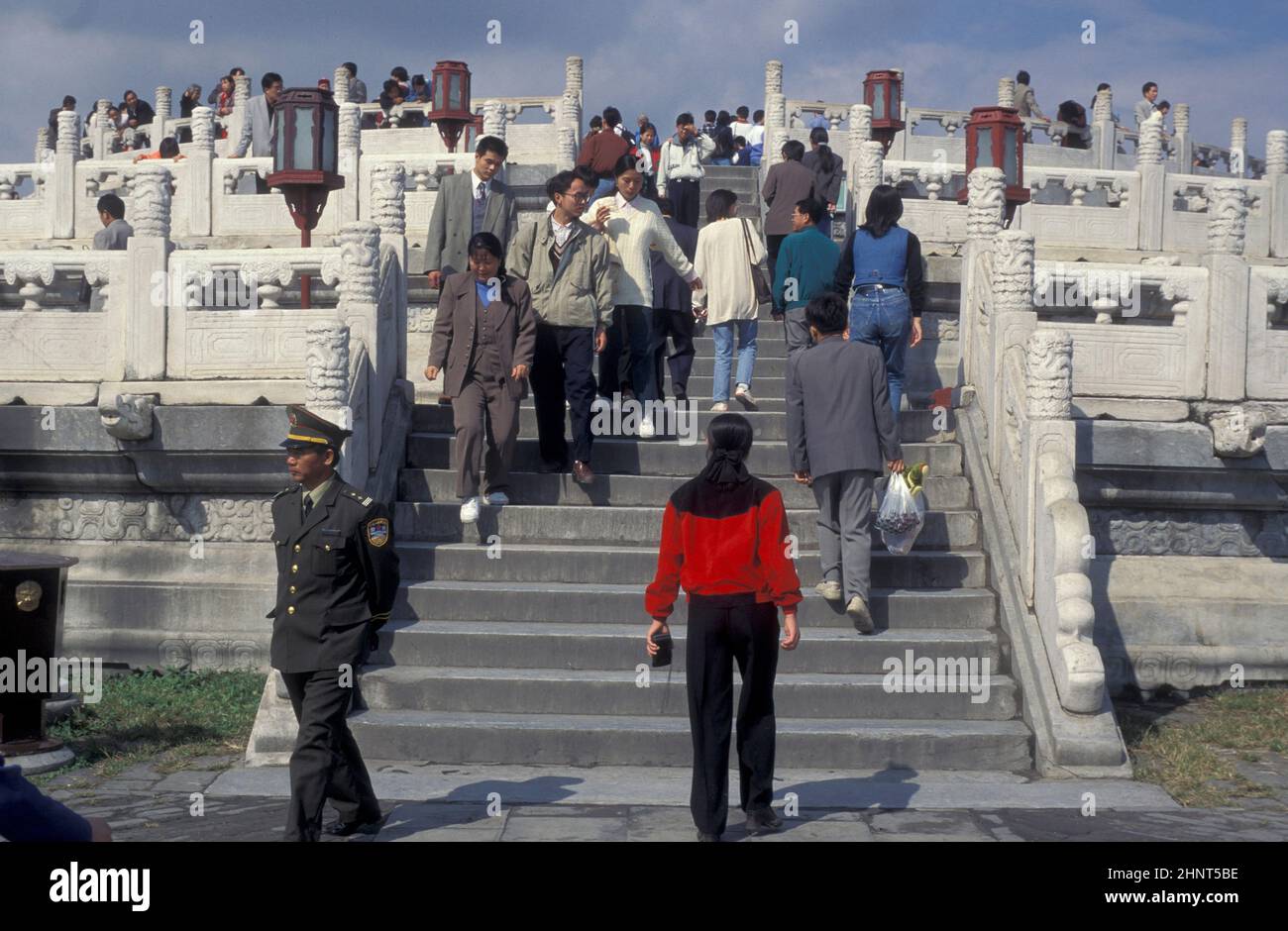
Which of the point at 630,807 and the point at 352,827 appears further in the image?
the point at 630,807

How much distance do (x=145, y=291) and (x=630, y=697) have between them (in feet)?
14.2

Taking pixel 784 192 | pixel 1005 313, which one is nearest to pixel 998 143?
pixel 784 192

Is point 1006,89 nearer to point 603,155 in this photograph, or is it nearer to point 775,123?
point 775,123

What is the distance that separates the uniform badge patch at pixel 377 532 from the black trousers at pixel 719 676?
136 centimetres

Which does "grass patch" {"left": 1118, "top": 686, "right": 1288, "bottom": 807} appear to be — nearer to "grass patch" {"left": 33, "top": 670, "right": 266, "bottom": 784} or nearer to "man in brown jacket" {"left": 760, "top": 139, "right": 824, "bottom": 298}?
"grass patch" {"left": 33, "top": 670, "right": 266, "bottom": 784}

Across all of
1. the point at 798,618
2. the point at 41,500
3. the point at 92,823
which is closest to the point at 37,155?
the point at 41,500

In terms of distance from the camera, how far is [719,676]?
22.6ft

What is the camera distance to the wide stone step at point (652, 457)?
34.8 ft

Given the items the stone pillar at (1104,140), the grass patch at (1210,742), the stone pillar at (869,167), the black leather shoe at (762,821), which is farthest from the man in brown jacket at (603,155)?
the stone pillar at (1104,140)

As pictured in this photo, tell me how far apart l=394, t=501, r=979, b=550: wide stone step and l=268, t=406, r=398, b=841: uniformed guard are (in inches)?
117

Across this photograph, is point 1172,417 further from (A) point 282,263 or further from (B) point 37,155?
(B) point 37,155

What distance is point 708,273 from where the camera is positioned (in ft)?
39.0

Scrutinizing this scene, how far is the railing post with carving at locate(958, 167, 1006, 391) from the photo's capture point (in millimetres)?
10945

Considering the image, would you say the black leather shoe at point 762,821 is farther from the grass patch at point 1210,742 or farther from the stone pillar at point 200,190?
the stone pillar at point 200,190
